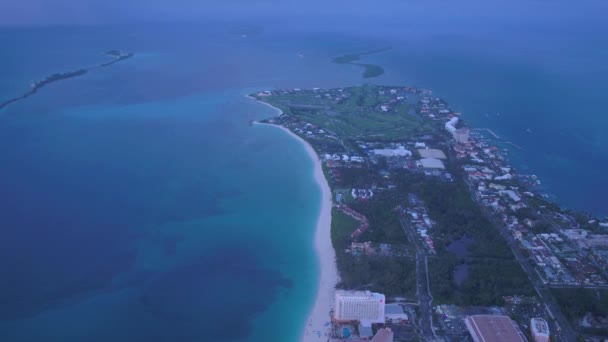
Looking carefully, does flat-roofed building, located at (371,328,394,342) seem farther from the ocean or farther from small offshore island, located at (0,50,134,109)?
small offshore island, located at (0,50,134,109)

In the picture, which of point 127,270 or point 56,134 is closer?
point 127,270

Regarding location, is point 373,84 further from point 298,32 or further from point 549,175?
point 298,32

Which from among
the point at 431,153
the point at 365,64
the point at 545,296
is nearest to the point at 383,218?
the point at 545,296

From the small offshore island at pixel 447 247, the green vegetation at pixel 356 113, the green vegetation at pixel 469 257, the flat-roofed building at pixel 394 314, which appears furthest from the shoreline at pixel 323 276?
the green vegetation at pixel 356 113

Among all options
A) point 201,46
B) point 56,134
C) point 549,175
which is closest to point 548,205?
point 549,175

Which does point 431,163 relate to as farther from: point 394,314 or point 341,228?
point 394,314
